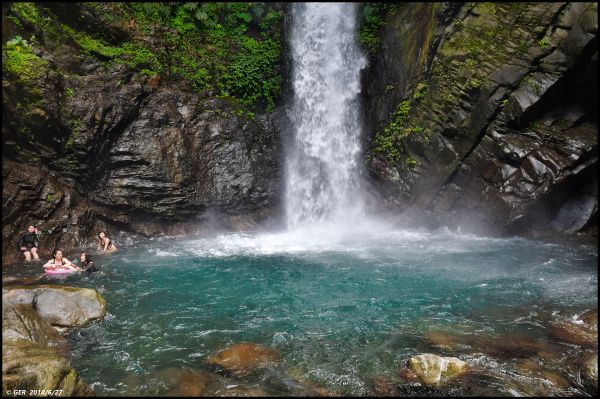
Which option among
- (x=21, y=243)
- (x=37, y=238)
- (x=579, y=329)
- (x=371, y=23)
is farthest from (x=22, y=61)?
(x=579, y=329)

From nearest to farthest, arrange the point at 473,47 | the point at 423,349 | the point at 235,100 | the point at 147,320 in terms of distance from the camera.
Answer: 1. the point at 423,349
2. the point at 147,320
3. the point at 473,47
4. the point at 235,100

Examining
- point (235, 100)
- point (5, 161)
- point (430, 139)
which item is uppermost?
point (235, 100)

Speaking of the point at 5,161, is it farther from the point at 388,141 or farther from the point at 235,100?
the point at 388,141

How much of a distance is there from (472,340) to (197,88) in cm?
1502

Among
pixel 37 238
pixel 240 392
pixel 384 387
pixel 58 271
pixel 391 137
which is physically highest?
pixel 391 137

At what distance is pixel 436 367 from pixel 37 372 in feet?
18.7

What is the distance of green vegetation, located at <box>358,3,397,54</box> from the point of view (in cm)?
1789

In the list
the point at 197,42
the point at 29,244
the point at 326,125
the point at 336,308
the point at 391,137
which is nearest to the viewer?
the point at 336,308

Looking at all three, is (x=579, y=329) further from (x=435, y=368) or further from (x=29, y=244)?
(x=29, y=244)

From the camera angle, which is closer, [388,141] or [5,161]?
[5,161]

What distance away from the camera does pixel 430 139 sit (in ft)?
49.9

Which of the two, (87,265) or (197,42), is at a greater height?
(197,42)

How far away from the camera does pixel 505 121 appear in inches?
531

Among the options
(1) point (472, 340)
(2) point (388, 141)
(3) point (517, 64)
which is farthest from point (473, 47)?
(1) point (472, 340)
